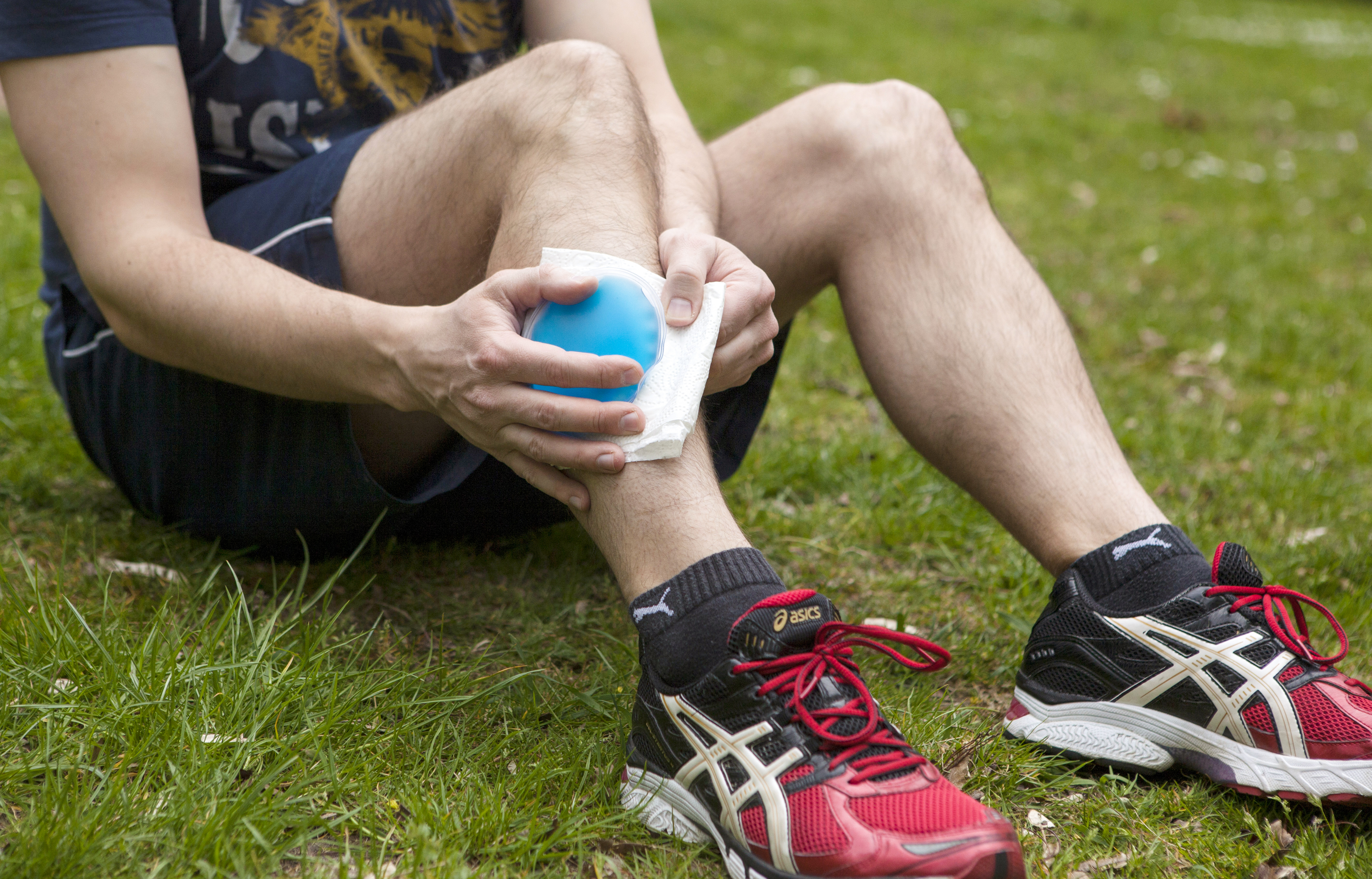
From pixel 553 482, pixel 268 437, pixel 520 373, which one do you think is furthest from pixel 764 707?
pixel 268 437

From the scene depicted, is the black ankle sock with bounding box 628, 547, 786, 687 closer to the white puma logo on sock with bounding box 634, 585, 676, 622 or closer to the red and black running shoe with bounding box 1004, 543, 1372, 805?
the white puma logo on sock with bounding box 634, 585, 676, 622

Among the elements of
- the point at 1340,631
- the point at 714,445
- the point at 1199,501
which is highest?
the point at 714,445

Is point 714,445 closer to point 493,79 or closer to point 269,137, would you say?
point 493,79

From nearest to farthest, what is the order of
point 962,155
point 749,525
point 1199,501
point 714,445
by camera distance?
1. point 714,445
2. point 962,155
3. point 749,525
4. point 1199,501

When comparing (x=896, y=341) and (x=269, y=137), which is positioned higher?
(x=269, y=137)

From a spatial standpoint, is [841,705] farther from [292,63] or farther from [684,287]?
[292,63]

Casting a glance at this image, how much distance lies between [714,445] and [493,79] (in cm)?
65

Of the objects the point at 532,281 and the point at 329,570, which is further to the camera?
the point at 329,570

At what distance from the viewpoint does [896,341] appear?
1719mm

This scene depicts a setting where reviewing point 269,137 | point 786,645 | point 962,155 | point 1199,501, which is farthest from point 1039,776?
point 269,137

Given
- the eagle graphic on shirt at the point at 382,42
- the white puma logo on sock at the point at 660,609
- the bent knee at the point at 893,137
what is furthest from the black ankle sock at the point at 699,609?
the eagle graphic on shirt at the point at 382,42

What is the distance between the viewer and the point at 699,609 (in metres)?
1.29

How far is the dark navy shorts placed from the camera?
1.63 m

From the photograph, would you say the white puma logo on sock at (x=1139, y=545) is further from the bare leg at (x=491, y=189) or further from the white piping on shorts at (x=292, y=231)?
the white piping on shorts at (x=292, y=231)
